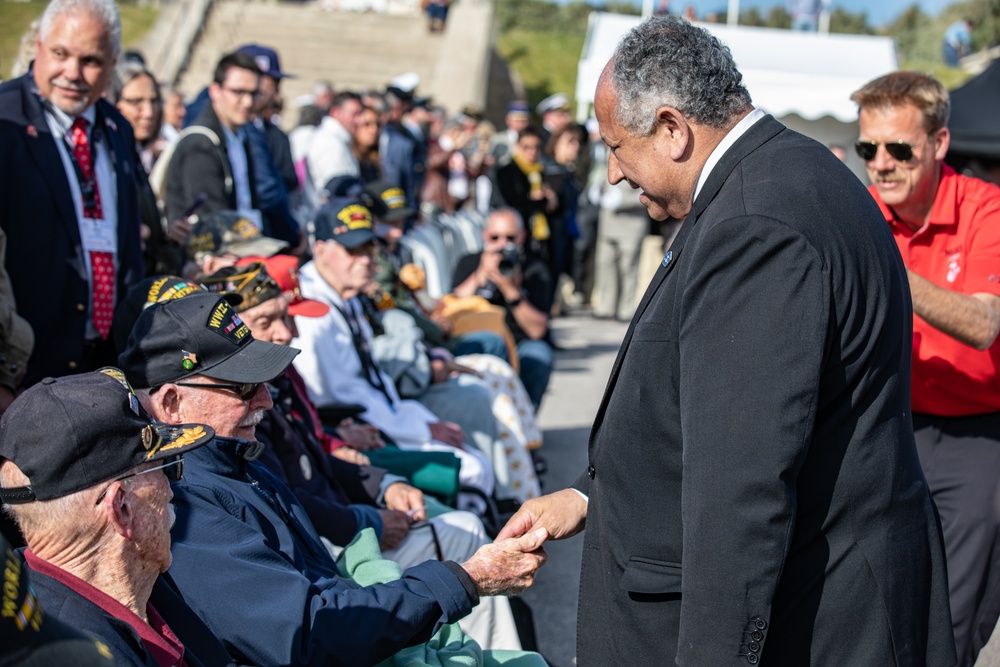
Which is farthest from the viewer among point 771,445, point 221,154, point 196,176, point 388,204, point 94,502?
point 388,204

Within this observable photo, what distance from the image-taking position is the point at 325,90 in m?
12.5

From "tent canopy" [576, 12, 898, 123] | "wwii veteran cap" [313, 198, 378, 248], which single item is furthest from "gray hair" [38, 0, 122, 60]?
"tent canopy" [576, 12, 898, 123]

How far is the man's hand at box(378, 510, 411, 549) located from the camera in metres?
3.61

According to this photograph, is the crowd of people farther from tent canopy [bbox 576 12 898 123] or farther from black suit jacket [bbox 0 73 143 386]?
tent canopy [bbox 576 12 898 123]

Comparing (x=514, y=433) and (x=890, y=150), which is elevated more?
(x=890, y=150)

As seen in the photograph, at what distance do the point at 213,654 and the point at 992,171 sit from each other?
18.1 ft

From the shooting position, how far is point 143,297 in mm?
3270

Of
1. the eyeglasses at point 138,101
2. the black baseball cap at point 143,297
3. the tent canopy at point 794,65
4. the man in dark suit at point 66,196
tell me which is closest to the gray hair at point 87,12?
the man in dark suit at point 66,196

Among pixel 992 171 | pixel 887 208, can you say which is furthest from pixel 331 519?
pixel 992 171

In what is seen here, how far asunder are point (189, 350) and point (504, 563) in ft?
3.49

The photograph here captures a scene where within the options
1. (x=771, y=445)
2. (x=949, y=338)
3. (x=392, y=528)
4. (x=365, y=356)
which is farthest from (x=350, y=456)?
(x=771, y=445)

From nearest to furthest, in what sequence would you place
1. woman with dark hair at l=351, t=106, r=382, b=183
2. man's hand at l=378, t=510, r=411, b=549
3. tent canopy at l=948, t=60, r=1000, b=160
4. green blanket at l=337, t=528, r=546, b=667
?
green blanket at l=337, t=528, r=546, b=667 < man's hand at l=378, t=510, r=411, b=549 < tent canopy at l=948, t=60, r=1000, b=160 < woman with dark hair at l=351, t=106, r=382, b=183

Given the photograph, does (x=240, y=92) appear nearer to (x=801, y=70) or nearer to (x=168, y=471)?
(x=168, y=471)

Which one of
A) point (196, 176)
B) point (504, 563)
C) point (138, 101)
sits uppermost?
point (138, 101)
